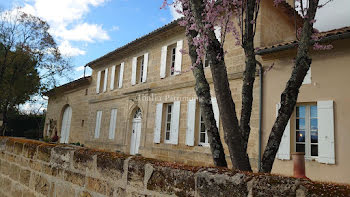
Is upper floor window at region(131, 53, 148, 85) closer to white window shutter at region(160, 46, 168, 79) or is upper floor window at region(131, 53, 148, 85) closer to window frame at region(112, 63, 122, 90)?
white window shutter at region(160, 46, 168, 79)

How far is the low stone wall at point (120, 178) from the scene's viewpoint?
1121mm

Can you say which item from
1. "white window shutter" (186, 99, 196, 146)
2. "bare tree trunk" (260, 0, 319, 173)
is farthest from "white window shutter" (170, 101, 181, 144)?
"bare tree trunk" (260, 0, 319, 173)

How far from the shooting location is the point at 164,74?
36.9 ft

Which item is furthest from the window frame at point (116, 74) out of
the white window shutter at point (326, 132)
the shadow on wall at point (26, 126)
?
the shadow on wall at point (26, 126)

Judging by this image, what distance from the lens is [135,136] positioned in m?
12.8

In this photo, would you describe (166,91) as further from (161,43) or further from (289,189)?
(289,189)

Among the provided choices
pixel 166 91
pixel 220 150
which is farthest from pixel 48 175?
pixel 166 91

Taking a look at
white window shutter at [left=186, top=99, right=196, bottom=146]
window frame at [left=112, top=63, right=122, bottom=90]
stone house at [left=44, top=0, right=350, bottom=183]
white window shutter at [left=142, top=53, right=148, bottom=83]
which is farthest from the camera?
window frame at [left=112, top=63, right=122, bottom=90]

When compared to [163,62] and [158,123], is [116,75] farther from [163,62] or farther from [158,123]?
[158,123]

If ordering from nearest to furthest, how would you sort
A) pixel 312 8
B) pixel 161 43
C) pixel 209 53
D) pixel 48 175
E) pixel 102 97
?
pixel 209 53
pixel 312 8
pixel 48 175
pixel 161 43
pixel 102 97

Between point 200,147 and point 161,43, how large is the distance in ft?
16.9

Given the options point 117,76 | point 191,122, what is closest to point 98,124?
point 117,76

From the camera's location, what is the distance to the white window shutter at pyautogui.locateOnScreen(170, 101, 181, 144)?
9.99 metres

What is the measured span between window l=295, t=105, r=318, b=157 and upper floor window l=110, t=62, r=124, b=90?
9.57 meters
